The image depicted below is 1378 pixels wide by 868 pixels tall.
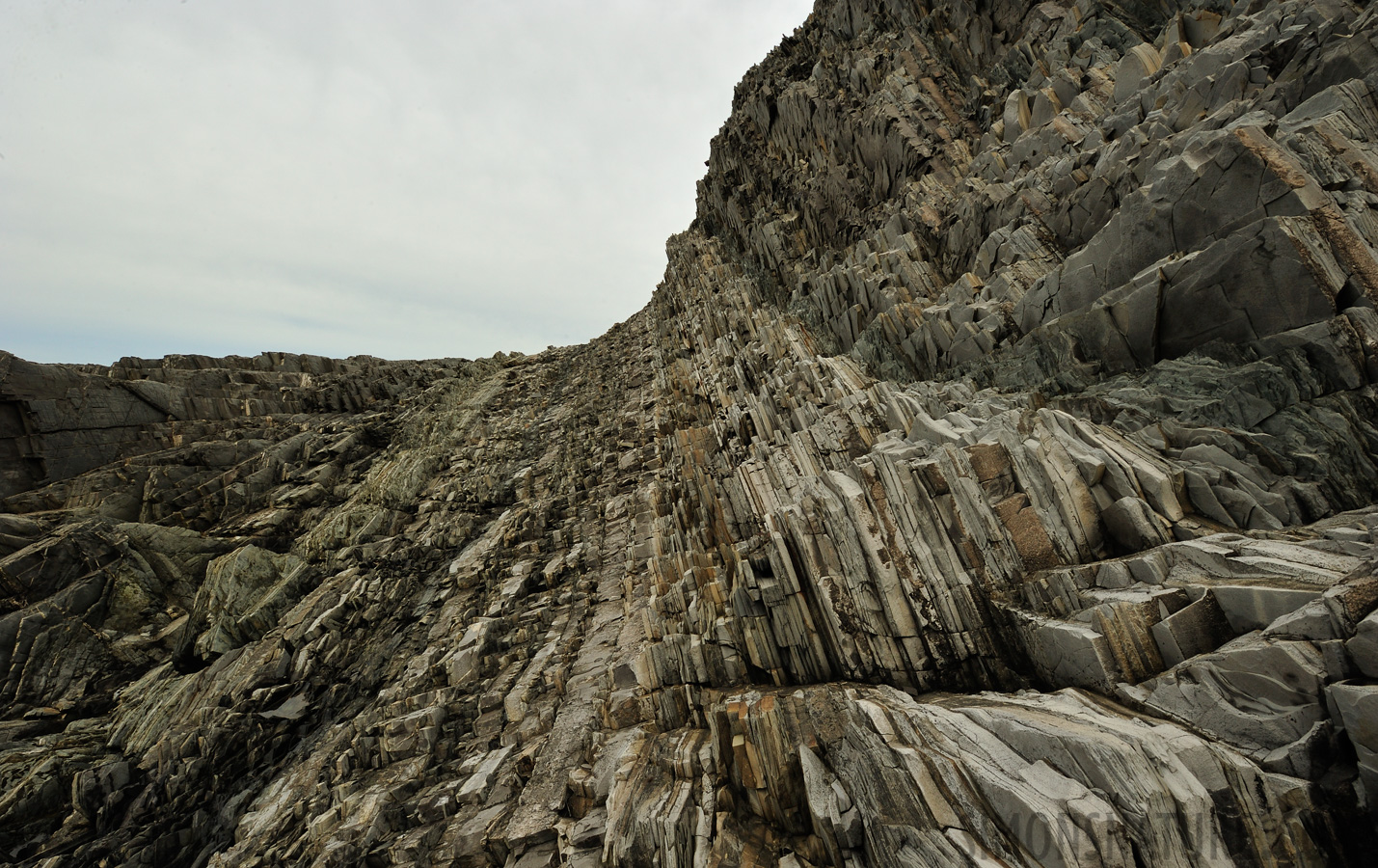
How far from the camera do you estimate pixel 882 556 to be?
38.7 ft

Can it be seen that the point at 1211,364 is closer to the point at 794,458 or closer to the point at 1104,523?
the point at 1104,523

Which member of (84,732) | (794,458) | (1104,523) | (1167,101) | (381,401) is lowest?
(1104,523)

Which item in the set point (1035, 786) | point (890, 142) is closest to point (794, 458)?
point (1035, 786)

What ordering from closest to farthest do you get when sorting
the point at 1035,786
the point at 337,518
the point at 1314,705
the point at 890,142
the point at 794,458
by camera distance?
the point at 1314,705
the point at 1035,786
the point at 794,458
the point at 337,518
the point at 890,142

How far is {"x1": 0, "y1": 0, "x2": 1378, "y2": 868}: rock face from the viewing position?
23.5 ft

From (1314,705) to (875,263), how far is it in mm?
26872

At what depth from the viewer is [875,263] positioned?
95.1 feet

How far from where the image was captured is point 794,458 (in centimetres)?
2033

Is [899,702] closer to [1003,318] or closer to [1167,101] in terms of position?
[1003,318]

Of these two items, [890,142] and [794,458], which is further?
[890,142]

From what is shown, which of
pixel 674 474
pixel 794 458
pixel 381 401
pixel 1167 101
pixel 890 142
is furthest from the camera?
pixel 381 401

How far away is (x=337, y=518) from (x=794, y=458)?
2883 centimetres

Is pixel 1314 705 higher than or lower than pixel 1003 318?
lower

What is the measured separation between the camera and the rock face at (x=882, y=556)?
23.5 ft
